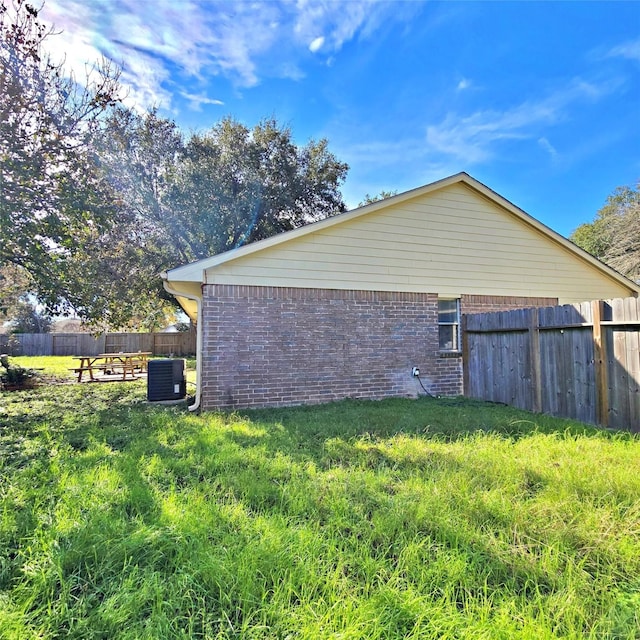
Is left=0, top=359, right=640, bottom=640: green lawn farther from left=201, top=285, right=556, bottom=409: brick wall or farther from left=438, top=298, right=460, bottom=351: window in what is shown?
left=438, top=298, right=460, bottom=351: window

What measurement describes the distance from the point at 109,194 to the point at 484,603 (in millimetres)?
10723

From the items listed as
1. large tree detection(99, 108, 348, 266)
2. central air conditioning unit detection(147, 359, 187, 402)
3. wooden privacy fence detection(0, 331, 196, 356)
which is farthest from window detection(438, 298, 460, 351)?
wooden privacy fence detection(0, 331, 196, 356)

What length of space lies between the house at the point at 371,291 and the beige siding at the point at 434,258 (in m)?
0.02

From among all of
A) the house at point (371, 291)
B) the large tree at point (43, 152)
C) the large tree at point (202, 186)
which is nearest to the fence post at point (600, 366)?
the house at point (371, 291)

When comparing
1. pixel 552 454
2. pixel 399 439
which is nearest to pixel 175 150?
pixel 399 439

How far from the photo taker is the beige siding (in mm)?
7188

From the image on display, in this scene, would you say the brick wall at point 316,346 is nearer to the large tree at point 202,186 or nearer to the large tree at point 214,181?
the large tree at point 202,186

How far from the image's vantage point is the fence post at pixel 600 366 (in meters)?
5.22

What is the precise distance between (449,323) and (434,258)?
155 centimetres

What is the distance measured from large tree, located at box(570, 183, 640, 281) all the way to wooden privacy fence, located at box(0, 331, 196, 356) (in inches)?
979

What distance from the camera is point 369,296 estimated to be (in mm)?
7730

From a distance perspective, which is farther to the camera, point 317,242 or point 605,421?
point 317,242

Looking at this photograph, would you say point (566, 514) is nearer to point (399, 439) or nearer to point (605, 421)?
point (399, 439)

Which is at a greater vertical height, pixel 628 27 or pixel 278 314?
pixel 628 27
